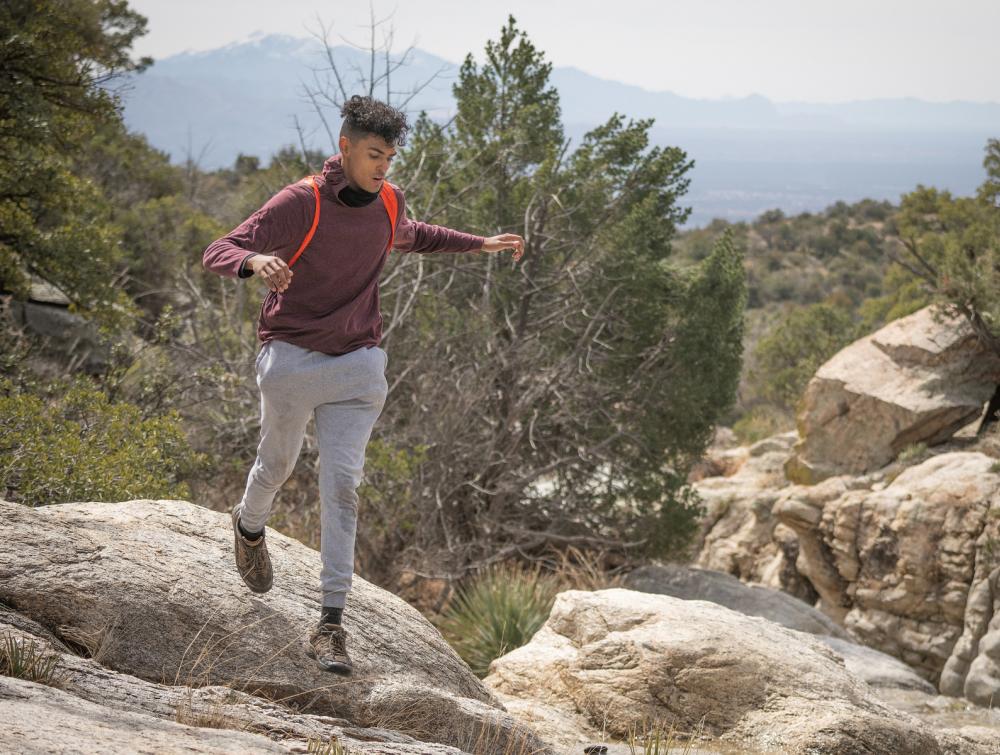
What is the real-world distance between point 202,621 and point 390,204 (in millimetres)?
1810

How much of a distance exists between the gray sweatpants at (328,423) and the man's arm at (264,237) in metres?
0.39

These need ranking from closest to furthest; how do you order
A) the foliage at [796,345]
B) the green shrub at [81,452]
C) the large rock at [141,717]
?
the large rock at [141,717]
the green shrub at [81,452]
the foliage at [796,345]

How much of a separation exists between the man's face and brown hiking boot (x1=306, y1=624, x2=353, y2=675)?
5.71 feet

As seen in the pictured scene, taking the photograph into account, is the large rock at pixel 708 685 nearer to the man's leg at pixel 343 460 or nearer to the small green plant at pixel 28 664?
the man's leg at pixel 343 460

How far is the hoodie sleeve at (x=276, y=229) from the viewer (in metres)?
3.29

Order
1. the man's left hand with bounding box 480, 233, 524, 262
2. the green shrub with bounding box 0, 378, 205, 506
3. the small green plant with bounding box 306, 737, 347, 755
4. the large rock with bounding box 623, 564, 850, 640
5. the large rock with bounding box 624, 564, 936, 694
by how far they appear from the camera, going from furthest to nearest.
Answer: the large rock with bounding box 623, 564, 850, 640, the large rock with bounding box 624, 564, 936, 694, the green shrub with bounding box 0, 378, 205, 506, the man's left hand with bounding box 480, 233, 524, 262, the small green plant with bounding box 306, 737, 347, 755

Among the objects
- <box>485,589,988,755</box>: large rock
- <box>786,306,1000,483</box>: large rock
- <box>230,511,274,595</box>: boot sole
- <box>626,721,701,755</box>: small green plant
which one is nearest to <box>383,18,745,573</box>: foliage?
<box>786,306,1000,483</box>: large rock

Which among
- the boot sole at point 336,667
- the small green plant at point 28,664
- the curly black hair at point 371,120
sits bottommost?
the boot sole at point 336,667

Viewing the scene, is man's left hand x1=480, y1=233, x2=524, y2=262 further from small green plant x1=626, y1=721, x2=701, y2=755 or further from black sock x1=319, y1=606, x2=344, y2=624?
small green plant x1=626, y1=721, x2=701, y2=755

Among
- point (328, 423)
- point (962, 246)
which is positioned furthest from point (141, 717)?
point (962, 246)

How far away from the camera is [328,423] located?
11.9ft

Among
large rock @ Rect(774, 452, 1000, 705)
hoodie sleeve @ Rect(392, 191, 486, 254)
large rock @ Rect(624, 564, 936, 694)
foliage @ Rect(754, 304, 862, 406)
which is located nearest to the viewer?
hoodie sleeve @ Rect(392, 191, 486, 254)

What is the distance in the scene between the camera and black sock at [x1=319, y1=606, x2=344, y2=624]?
3719 mm

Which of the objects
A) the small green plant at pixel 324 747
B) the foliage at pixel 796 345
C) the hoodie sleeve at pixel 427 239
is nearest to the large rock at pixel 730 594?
the hoodie sleeve at pixel 427 239
